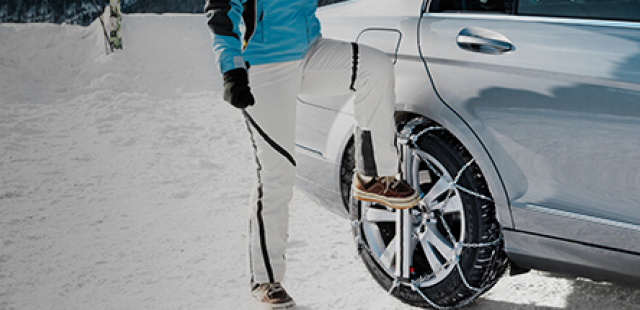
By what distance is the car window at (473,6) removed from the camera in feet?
8.43

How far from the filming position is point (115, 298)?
9.82 feet

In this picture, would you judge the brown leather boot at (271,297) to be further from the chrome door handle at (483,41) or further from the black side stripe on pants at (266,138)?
the chrome door handle at (483,41)

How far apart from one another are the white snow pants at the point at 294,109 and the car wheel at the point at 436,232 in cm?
22

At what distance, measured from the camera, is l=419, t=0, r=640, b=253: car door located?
2.21 meters

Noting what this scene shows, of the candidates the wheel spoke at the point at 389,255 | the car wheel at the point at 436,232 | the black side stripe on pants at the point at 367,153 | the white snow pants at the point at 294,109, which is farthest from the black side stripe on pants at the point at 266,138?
the wheel spoke at the point at 389,255

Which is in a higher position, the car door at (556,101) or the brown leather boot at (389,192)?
the car door at (556,101)

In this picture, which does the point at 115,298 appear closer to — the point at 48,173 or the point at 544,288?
the point at 544,288

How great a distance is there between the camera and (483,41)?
2492 mm

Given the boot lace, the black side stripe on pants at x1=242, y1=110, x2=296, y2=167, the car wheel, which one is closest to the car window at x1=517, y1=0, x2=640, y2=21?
the car wheel

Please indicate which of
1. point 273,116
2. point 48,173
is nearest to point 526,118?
point 273,116

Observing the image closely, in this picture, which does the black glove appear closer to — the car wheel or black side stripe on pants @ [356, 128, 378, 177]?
black side stripe on pants @ [356, 128, 378, 177]

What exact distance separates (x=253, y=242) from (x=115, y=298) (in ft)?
2.72

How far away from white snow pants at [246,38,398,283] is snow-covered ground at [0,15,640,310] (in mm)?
677

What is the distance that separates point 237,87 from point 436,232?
1.08m
